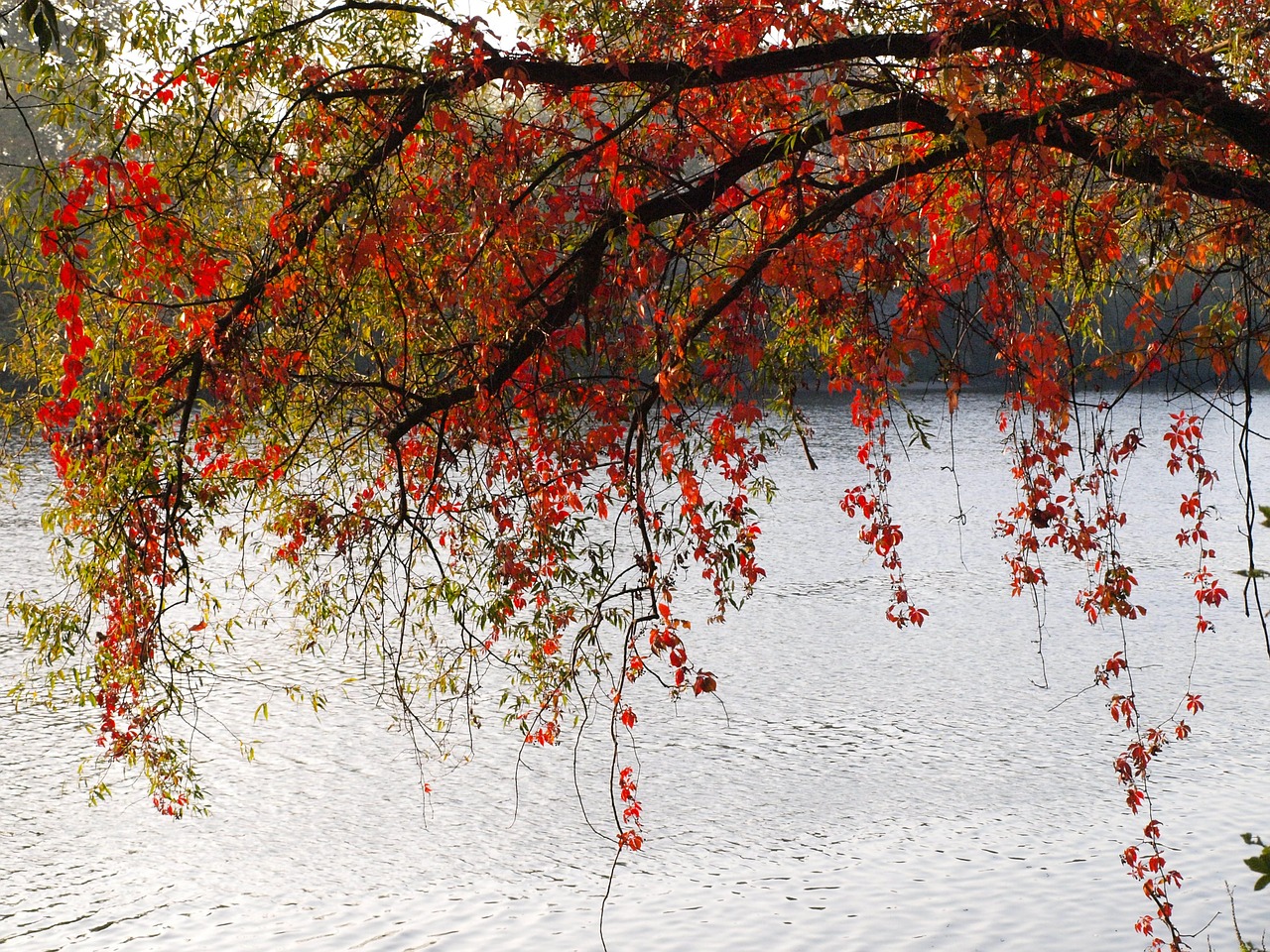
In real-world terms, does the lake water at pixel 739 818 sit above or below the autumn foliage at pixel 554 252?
below

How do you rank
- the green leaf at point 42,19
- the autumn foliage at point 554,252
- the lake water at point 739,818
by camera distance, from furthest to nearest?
the lake water at point 739,818
the autumn foliage at point 554,252
the green leaf at point 42,19

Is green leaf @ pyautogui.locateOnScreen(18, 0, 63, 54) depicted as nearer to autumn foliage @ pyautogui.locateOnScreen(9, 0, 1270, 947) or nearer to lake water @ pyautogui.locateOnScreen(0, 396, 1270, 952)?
autumn foliage @ pyautogui.locateOnScreen(9, 0, 1270, 947)

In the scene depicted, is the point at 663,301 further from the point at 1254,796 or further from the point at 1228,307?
the point at 1254,796

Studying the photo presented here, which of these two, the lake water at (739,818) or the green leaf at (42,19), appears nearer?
the green leaf at (42,19)

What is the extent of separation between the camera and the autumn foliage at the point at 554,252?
4309mm

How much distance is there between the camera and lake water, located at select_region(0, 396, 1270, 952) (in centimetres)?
732

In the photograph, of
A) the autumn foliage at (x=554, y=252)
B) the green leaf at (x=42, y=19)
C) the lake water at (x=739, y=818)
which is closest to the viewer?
the green leaf at (x=42, y=19)

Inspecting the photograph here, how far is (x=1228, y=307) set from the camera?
20.1 feet

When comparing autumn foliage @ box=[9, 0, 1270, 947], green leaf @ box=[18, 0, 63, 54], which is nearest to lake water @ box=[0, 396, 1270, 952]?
autumn foliage @ box=[9, 0, 1270, 947]

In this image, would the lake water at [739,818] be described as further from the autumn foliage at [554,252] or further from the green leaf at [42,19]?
the green leaf at [42,19]

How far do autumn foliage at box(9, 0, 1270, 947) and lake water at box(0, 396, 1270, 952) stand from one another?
2.14 meters

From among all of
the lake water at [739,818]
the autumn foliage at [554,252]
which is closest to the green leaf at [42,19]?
the autumn foliage at [554,252]

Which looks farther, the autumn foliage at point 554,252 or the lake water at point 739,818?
the lake water at point 739,818

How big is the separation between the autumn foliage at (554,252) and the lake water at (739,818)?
2.14 metres
